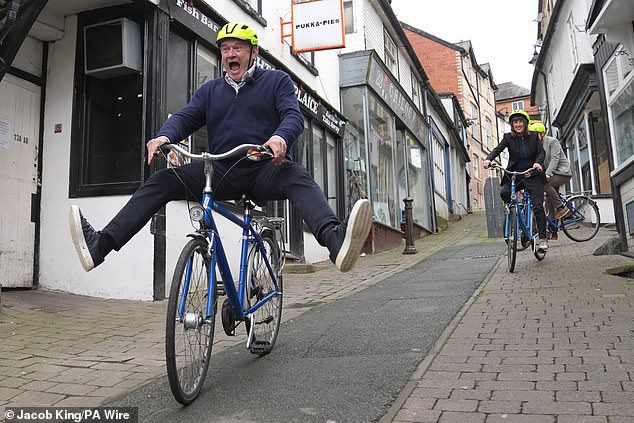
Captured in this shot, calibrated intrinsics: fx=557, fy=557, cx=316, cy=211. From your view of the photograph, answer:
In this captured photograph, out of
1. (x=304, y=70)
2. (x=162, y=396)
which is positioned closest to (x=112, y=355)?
(x=162, y=396)

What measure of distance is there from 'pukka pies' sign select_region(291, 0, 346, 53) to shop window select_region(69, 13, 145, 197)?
4.50 meters

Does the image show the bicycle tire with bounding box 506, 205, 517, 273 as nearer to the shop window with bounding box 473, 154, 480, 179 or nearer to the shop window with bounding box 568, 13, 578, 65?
the shop window with bounding box 568, 13, 578, 65

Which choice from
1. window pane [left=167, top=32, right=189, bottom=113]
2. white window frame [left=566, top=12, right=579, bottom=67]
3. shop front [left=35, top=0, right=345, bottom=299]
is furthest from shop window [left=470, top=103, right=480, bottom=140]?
shop front [left=35, top=0, right=345, bottom=299]

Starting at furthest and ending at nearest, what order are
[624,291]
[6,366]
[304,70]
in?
[304,70] < [624,291] < [6,366]

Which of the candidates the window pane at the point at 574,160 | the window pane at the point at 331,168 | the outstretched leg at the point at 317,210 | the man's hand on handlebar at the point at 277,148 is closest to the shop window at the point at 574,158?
the window pane at the point at 574,160

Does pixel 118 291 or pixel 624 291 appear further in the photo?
pixel 118 291

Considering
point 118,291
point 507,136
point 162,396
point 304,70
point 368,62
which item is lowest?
point 162,396

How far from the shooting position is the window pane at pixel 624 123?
7832 millimetres

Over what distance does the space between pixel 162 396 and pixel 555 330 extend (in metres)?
2.74

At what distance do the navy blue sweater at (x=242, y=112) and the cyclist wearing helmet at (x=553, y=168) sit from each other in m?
5.55

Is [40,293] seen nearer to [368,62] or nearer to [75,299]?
[75,299]

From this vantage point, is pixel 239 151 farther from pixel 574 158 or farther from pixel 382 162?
pixel 574 158

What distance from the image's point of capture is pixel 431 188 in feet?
76.0

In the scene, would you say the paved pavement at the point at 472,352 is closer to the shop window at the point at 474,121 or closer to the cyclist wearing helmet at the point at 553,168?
the cyclist wearing helmet at the point at 553,168
